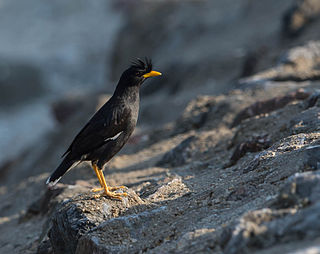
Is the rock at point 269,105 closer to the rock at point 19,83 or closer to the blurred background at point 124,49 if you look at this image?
the blurred background at point 124,49

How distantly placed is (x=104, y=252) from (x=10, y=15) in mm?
53271

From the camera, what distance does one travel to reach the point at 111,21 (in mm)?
49812

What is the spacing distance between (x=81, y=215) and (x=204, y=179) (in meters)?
2.49

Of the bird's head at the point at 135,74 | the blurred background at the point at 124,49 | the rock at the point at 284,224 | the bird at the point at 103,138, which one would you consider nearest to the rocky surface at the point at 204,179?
the rock at the point at 284,224

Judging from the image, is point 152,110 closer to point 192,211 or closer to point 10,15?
point 192,211

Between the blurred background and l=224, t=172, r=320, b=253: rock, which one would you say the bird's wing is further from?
the blurred background

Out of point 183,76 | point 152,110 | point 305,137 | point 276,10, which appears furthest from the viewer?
point 276,10

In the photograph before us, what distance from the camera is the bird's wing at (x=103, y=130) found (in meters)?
7.62

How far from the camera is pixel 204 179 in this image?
8281 mm

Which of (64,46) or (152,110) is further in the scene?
(64,46)

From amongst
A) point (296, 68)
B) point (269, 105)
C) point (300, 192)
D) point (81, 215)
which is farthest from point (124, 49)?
point (300, 192)

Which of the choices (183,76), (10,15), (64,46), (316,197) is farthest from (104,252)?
(10,15)

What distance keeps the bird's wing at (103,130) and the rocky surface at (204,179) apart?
69cm

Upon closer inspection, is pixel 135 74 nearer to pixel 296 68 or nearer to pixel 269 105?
pixel 269 105
